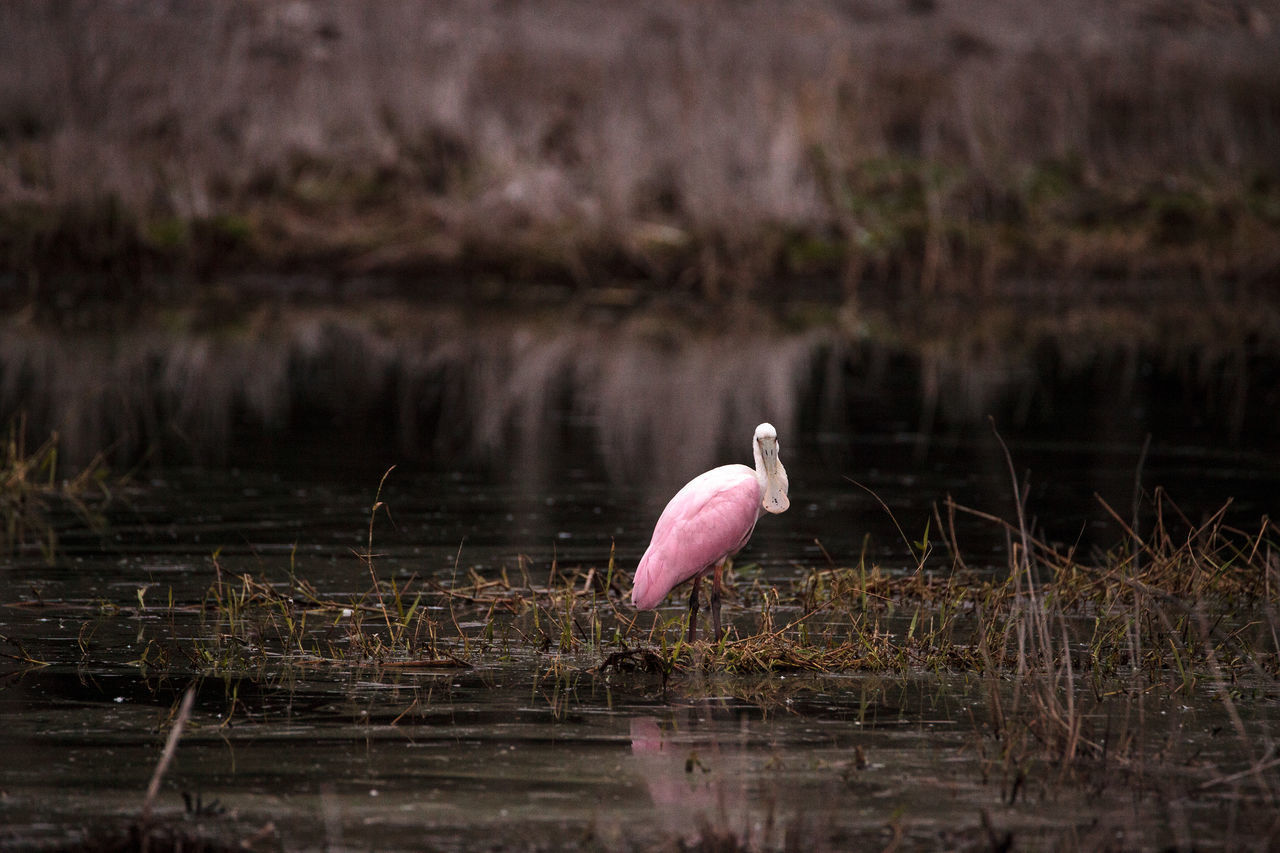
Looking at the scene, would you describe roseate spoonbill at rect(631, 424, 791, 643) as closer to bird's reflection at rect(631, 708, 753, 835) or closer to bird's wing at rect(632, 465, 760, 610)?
bird's wing at rect(632, 465, 760, 610)

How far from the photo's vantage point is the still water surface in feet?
19.6

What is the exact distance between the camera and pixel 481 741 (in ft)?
23.0

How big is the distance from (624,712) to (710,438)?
383 inches

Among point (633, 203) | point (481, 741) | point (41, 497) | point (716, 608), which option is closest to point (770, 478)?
point (716, 608)

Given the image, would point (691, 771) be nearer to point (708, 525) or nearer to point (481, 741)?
point (481, 741)

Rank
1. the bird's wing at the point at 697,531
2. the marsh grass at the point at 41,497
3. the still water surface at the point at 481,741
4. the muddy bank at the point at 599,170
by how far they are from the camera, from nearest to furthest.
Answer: the still water surface at the point at 481,741
the bird's wing at the point at 697,531
the marsh grass at the point at 41,497
the muddy bank at the point at 599,170

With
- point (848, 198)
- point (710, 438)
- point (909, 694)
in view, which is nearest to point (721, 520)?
point (909, 694)

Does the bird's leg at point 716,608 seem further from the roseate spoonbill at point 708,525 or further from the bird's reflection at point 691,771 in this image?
the bird's reflection at point 691,771

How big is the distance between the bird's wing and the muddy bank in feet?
73.9

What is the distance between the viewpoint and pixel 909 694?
7.90 metres

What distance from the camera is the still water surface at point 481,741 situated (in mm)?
5988

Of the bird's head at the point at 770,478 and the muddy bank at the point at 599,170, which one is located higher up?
the bird's head at the point at 770,478

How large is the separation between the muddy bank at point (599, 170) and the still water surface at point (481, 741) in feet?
66.7

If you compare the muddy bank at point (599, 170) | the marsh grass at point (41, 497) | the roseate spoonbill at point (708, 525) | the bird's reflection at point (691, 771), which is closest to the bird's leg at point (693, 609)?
the roseate spoonbill at point (708, 525)
